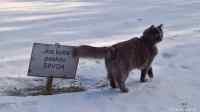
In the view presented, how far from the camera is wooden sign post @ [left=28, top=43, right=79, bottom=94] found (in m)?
5.43

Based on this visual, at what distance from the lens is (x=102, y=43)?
8.26 meters

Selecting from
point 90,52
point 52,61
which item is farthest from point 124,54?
point 52,61

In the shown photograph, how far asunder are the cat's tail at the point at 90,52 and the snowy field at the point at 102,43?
0.41m

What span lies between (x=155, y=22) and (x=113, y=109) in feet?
16.8

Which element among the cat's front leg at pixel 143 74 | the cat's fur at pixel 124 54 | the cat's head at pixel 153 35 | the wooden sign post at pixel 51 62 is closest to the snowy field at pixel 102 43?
the cat's front leg at pixel 143 74

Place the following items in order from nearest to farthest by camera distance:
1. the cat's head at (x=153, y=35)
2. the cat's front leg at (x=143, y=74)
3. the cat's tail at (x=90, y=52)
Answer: the cat's tail at (x=90, y=52) < the cat's head at (x=153, y=35) < the cat's front leg at (x=143, y=74)

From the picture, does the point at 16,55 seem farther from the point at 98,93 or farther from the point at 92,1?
the point at 92,1

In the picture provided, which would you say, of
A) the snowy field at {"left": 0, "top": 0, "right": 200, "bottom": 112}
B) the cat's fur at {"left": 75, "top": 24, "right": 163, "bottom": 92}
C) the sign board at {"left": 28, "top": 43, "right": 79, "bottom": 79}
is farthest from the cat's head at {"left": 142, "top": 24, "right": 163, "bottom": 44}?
the sign board at {"left": 28, "top": 43, "right": 79, "bottom": 79}

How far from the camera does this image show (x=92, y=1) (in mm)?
13250

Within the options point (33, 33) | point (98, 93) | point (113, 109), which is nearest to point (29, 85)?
point (98, 93)

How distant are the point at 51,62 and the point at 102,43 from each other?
2820 mm

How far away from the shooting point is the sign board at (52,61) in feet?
17.8

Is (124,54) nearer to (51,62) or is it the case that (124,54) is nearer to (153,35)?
(153,35)

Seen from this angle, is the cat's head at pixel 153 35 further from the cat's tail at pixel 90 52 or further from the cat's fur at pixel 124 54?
the cat's tail at pixel 90 52
